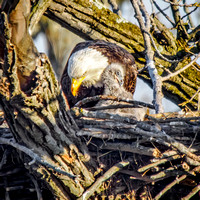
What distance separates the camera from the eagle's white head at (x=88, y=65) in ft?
10.5

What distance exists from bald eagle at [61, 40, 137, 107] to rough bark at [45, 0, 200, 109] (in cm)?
19

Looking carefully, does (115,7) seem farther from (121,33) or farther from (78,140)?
(78,140)

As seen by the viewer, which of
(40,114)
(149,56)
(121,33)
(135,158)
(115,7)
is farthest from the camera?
(115,7)

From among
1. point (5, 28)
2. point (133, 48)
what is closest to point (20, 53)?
point (5, 28)

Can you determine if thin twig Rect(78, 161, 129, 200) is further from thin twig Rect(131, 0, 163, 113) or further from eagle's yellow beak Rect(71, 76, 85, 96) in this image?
eagle's yellow beak Rect(71, 76, 85, 96)

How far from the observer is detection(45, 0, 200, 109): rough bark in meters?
3.32

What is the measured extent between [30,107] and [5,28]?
0.43 metres

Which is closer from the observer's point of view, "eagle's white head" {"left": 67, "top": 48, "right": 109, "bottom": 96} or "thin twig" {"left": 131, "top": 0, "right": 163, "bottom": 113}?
"thin twig" {"left": 131, "top": 0, "right": 163, "bottom": 113}

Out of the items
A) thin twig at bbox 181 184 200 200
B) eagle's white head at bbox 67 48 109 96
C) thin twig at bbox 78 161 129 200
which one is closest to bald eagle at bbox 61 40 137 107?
eagle's white head at bbox 67 48 109 96

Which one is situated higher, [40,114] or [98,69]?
[98,69]

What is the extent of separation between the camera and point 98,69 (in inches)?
132

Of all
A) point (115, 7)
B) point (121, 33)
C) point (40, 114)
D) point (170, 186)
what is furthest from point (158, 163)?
point (115, 7)

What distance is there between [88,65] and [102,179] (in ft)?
5.67

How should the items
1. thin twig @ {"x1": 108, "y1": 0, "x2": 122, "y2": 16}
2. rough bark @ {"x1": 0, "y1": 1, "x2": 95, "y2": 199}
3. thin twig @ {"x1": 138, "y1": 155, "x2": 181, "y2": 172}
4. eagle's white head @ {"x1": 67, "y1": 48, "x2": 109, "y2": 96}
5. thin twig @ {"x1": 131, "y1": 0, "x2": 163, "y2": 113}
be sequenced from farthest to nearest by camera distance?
thin twig @ {"x1": 108, "y1": 0, "x2": 122, "y2": 16}
eagle's white head @ {"x1": 67, "y1": 48, "x2": 109, "y2": 96}
thin twig @ {"x1": 131, "y1": 0, "x2": 163, "y2": 113}
thin twig @ {"x1": 138, "y1": 155, "x2": 181, "y2": 172}
rough bark @ {"x1": 0, "y1": 1, "x2": 95, "y2": 199}
